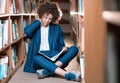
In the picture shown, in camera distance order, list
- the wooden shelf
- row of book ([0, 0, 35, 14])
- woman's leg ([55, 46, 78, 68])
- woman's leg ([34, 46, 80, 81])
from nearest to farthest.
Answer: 1. the wooden shelf
2. row of book ([0, 0, 35, 14])
3. woman's leg ([34, 46, 80, 81])
4. woman's leg ([55, 46, 78, 68])

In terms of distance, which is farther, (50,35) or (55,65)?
(50,35)

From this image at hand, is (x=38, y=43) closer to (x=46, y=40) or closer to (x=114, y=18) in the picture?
(x=46, y=40)

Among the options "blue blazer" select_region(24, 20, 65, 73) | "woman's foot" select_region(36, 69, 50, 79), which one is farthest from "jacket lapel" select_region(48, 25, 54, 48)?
"woman's foot" select_region(36, 69, 50, 79)

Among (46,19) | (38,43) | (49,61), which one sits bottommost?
(49,61)

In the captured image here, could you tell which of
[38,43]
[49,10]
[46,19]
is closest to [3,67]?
[38,43]

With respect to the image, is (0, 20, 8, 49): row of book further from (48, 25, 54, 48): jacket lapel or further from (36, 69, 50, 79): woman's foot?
(48, 25, 54, 48): jacket lapel

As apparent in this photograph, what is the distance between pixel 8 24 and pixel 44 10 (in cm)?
58

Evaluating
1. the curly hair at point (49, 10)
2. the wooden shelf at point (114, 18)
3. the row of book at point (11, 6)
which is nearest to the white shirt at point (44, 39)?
the curly hair at point (49, 10)

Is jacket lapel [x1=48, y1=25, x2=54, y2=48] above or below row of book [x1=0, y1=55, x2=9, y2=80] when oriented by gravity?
above

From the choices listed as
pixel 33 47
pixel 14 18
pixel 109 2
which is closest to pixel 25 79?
pixel 33 47

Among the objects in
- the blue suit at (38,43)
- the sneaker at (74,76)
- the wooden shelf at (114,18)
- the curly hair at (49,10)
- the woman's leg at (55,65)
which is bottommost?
the sneaker at (74,76)

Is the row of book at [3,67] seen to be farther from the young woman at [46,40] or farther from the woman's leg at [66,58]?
the woman's leg at [66,58]

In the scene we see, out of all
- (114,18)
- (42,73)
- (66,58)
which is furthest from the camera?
(66,58)

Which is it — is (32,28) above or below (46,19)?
below
